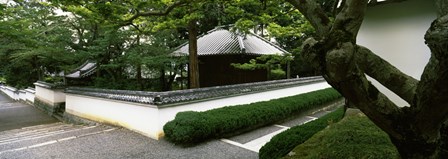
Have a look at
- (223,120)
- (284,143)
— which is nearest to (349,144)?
(284,143)

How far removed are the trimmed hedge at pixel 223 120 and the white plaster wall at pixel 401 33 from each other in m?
3.26

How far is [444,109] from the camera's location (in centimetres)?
175

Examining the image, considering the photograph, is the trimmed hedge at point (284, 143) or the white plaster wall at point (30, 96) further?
the white plaster wall at point (30, 96)

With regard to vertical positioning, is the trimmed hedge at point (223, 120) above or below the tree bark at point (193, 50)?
below

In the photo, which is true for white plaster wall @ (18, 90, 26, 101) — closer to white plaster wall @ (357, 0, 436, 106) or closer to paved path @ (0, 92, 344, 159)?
paved path @ (0, 92, 344, 159)

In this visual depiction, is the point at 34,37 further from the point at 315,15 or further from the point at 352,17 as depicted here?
the point at 352,17

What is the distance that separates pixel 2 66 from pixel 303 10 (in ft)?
90.6

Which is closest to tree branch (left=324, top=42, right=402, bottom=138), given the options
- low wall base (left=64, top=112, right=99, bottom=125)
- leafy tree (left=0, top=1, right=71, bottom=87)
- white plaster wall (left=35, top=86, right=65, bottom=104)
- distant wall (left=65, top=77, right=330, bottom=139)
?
distant wall (left=65, top=77, right=330, bottom=139)

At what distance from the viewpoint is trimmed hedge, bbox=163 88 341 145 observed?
6.55 metres

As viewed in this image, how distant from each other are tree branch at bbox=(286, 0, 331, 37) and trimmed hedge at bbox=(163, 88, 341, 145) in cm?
455

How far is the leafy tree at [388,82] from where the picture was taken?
1664mm

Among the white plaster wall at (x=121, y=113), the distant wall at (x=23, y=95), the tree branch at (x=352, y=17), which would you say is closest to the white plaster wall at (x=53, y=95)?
the white plaster wall at (x=121, y=113)

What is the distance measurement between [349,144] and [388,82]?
196cm

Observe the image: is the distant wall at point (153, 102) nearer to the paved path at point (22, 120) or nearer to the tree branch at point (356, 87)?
the paved path at point (22, 120)
